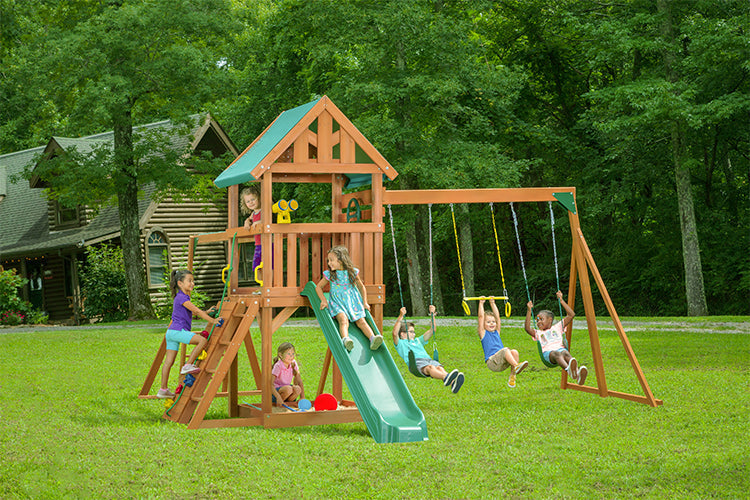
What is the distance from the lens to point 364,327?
9.27 m

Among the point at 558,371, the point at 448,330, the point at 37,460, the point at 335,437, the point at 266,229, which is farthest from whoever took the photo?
the point at 448,330

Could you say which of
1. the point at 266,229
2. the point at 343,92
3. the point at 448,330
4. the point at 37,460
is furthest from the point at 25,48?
the point at 37,460

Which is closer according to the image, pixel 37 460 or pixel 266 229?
pixel 37 460

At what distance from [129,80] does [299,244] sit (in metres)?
13.6

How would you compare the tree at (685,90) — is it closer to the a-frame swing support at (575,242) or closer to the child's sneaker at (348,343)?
the a-frame swing support at (575,242)

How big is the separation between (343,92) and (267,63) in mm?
7674

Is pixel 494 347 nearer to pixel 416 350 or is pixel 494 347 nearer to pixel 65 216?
pixel 416 350

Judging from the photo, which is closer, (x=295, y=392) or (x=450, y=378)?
(x=450, y=378)

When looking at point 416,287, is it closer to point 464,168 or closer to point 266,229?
point 464,168

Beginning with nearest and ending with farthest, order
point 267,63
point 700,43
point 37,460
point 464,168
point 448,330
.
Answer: point 37,460
point 448,330
point 700,43
point 464,168
point 267,63

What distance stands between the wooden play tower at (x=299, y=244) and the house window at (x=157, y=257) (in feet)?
62.1

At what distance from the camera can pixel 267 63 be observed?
29641 millimetres

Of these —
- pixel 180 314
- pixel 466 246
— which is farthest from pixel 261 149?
pixel 466 246

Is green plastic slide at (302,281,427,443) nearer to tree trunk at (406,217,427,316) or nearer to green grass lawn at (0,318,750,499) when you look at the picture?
green grass lawn at (0,318,750,499)
